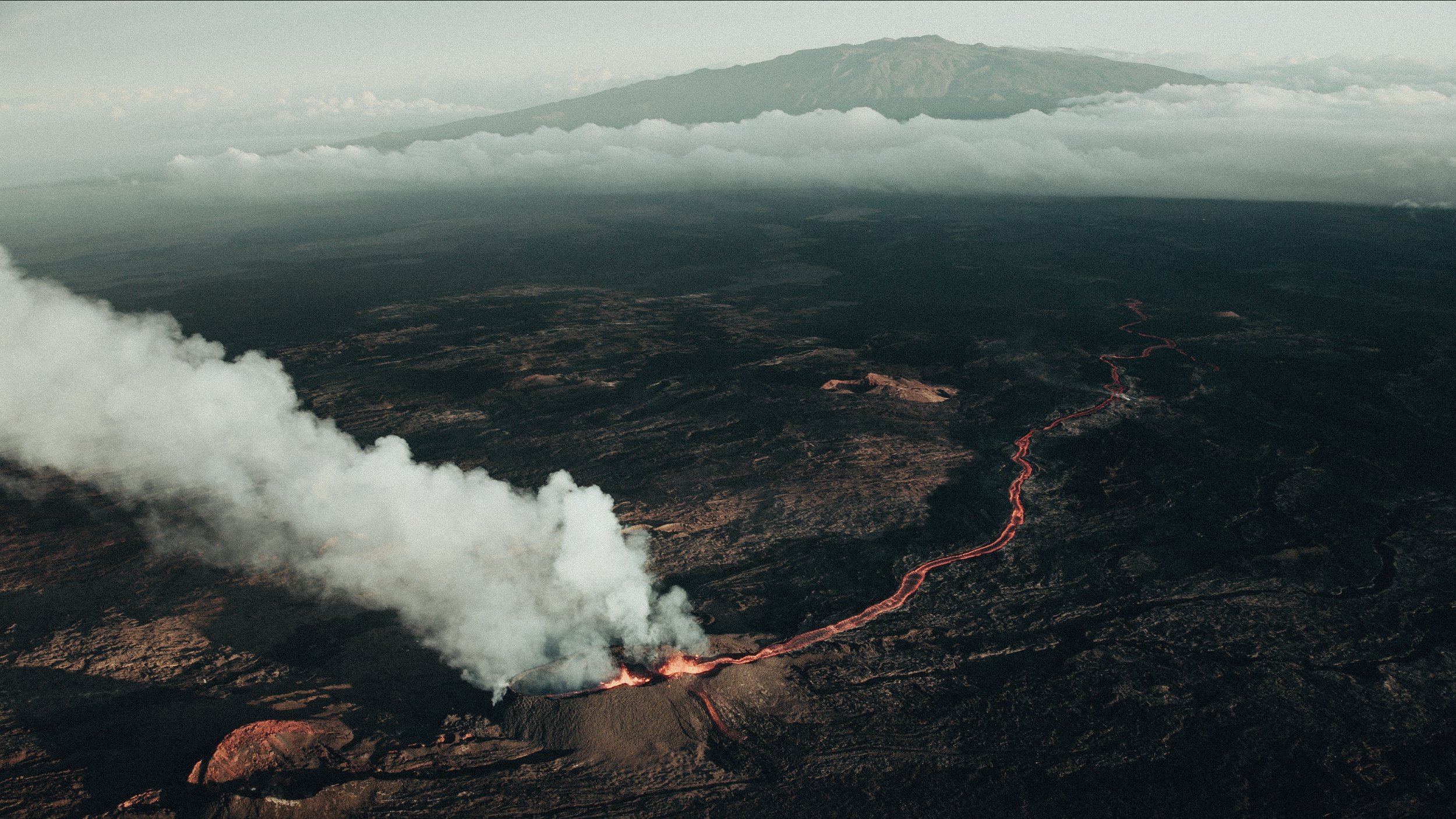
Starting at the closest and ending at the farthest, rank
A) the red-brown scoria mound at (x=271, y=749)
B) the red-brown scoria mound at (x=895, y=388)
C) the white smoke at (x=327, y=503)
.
Answer: the red-brown scoria mound at (x=271, y=749) → the white smoke at (x=327, y=503) → the red-brown scoria mound at (x=895, y=388)

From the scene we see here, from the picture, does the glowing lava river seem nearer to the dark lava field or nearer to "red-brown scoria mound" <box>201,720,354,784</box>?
the dark lava field

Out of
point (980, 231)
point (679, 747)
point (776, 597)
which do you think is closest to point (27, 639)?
point (679, 747)

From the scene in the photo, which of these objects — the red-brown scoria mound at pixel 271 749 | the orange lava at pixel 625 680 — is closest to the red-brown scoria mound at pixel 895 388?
the orange lava at pixel 625 680

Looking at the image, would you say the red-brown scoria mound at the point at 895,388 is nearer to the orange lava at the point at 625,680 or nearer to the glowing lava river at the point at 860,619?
the glowing lava river at the point at 860,619

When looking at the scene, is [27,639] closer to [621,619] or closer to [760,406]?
[621,619]

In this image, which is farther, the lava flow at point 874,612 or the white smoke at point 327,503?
the white smoke at point 327,503

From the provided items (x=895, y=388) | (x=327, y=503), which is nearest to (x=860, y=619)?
(x=327, y=503)
